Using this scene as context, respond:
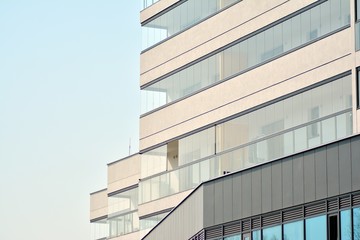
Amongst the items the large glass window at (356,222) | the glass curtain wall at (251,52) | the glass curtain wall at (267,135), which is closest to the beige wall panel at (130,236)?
the glass curtain wall at (267,135)

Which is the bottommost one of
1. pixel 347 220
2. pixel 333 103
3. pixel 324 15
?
pixel 347 220

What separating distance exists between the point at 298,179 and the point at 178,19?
24.8 metres

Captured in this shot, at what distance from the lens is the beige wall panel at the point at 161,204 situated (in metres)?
60.8

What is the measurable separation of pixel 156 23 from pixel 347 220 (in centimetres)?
2990

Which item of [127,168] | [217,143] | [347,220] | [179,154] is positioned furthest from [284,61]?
[127,168]

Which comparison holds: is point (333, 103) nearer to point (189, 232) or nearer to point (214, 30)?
point (189, 232)

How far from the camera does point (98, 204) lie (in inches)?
3253

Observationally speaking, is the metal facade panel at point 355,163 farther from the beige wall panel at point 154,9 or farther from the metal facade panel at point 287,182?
the beige wall panel at point 154,9

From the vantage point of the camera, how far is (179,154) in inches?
2427

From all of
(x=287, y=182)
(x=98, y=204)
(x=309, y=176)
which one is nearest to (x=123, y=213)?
(x=98, y=204)

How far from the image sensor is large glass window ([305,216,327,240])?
127ft

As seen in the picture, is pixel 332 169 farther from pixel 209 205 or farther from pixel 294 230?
pixel 209 205

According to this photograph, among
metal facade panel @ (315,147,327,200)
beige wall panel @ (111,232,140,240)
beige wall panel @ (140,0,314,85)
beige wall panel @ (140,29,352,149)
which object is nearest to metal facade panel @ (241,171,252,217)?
metal facade panel @ (315,147,327,200)

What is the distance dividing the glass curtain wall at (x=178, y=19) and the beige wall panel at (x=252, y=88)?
13.8ft
